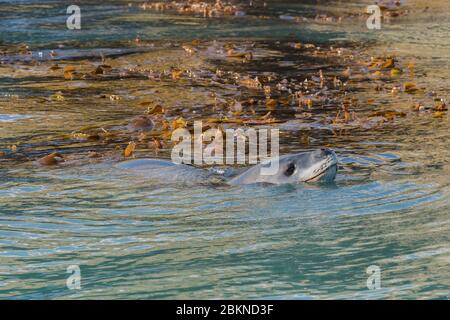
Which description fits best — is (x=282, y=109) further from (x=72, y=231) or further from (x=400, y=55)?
(x=72, y=231)

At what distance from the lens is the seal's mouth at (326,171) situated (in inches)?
305

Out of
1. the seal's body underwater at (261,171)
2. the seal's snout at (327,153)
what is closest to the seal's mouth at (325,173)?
the seal's body underwater at (261,171)

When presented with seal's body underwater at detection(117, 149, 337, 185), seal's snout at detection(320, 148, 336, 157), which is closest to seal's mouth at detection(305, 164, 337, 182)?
seal's body underwater at detection(117, 149, 337, 185)

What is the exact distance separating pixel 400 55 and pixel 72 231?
30.5 feet

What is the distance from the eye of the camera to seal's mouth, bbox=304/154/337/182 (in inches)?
305

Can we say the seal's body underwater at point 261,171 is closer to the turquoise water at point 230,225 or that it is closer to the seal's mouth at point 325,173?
the seal's mouth at point 325,173

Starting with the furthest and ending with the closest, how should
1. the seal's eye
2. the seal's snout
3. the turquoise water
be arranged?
the seal's eye, the seal's snout, the turquoise water

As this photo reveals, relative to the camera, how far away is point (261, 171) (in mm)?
8188

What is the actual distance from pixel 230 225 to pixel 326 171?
1.10 meters

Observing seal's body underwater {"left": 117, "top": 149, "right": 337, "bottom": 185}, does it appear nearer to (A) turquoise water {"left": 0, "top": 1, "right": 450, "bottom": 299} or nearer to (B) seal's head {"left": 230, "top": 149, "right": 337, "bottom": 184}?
(B) seal's head {"left": 230, "top": 149, "right": 337, "bottom": 184}

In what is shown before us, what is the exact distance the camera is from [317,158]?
7.82 meters

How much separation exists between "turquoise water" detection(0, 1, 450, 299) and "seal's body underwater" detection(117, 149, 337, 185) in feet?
0.42

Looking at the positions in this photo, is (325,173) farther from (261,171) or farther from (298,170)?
(261,171)

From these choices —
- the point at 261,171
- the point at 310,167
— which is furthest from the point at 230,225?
the point at 261,171
